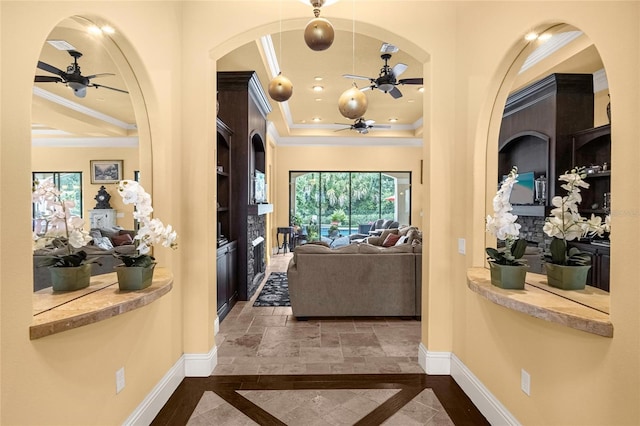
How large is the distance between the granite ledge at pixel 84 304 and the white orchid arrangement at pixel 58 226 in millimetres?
184

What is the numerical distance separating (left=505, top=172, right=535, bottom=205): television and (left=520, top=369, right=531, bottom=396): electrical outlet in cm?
470

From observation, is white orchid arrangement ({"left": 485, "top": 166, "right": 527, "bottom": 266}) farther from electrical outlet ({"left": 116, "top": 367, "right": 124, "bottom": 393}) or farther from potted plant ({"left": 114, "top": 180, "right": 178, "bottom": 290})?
electrical outlet ({"left": 116, "top": 367, "right": 124, "bottom": 393})

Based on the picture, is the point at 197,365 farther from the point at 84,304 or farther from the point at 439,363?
the point at 439,363

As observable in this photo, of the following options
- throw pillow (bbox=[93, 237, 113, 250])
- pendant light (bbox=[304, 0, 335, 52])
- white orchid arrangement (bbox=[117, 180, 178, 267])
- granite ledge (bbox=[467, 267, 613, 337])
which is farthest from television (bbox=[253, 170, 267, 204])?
granite ledge (bbox=[467, 267, 613, 337])

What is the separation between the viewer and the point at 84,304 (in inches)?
69.1

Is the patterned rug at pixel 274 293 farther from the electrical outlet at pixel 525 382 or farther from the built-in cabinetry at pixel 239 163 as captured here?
the electrical outlet at pixel 525 382

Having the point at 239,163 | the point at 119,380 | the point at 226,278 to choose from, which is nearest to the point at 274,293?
the point at 226,278

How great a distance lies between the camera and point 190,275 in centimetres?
293

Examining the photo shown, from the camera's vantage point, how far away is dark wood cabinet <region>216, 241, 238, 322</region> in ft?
14.5

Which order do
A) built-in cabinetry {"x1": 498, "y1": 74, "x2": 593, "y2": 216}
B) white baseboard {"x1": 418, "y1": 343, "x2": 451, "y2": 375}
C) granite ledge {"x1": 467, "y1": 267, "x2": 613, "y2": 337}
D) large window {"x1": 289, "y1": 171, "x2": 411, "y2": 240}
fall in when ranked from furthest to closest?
large window {"x1": 289, "y1": 171, "x2": 411, "y2": 240}, built-in cabinetry {"x1": 498, "y1": 74, "x2": 593, "y2": 216}, white baseboard {"x1": 418, "y1": 343, "x2": 451, "y2": 375}, granite ledge {"x1": 467, "y1": 267, "x2": 613, "y2": 337}

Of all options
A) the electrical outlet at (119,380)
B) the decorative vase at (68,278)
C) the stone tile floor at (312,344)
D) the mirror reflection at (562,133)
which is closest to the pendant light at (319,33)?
the decorative vase at (68,278)

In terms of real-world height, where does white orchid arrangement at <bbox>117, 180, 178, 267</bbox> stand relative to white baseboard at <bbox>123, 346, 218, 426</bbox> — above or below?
above

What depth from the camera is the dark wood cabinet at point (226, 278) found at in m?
4.42
